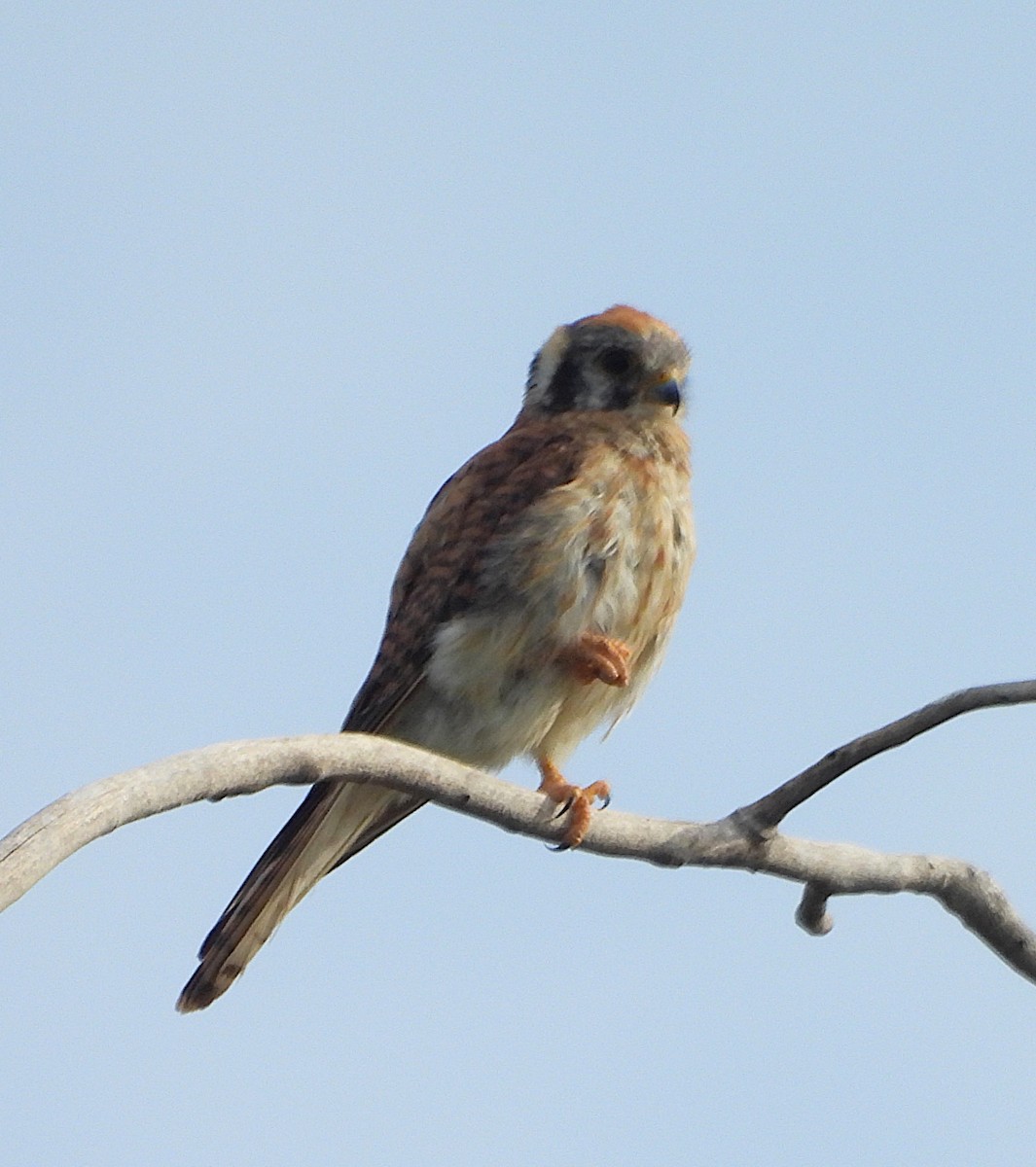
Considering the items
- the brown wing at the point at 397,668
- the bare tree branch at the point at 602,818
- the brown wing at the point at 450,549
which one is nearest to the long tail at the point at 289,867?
the brown wing at the point at 397,668

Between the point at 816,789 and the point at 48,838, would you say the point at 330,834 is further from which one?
the point at 48,838

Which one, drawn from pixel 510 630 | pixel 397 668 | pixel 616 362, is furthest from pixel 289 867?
pixel 616 362

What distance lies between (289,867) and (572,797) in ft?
3.31

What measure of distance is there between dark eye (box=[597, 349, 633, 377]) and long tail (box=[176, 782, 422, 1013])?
1577mm

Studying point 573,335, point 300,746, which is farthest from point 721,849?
point 573,335

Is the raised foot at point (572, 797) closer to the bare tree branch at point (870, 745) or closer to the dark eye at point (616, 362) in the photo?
the bare tree branch at point (870, 745)

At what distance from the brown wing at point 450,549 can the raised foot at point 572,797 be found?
1.58ft

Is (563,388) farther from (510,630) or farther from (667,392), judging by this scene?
(510,630)

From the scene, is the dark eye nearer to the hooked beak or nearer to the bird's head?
the bird's head

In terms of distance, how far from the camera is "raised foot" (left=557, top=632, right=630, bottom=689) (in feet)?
18.1

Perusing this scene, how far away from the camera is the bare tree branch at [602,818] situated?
3047mm

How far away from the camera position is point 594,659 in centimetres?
552

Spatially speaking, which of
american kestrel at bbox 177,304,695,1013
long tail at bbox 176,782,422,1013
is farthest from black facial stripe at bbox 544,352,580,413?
long tail at bbox 176,782,422,1013

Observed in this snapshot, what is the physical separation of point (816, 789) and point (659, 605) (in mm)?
1558
